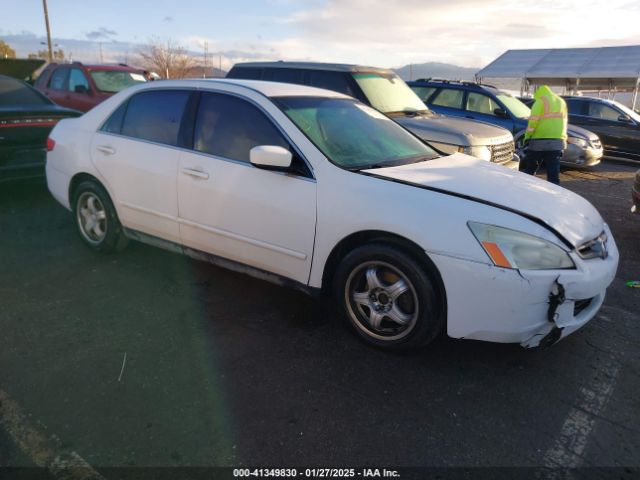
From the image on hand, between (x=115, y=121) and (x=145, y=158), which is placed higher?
(x=115, y=121)

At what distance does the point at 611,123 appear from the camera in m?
12.3

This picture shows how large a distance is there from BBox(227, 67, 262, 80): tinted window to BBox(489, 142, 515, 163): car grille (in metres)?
3.84

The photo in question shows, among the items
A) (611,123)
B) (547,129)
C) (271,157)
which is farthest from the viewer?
(611,123)

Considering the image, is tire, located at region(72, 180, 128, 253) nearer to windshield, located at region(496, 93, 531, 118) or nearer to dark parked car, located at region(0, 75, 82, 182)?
dark parked car, located at region(0, 75, 82, 182)

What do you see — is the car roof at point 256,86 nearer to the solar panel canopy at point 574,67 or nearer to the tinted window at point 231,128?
the tinted window at point 231,128

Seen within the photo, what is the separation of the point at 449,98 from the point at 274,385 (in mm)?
8462

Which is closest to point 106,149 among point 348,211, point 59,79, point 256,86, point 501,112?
point 256,86

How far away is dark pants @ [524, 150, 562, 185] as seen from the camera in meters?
7.11

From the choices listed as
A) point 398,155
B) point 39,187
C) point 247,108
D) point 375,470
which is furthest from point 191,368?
point 39,187

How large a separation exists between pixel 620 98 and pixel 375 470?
1809 inches

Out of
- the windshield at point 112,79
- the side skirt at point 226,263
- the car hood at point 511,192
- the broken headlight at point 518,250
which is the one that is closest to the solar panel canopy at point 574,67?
the windshield at point 112,79

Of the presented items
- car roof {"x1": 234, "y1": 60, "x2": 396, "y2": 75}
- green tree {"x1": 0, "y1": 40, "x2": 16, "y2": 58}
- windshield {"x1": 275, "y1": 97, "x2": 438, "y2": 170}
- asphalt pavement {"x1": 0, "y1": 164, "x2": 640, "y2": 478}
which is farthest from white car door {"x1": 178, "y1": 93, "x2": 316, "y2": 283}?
green tree {"x1": 0, "y1": 40, "x2": 16, "y2": 58}

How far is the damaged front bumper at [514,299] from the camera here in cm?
275

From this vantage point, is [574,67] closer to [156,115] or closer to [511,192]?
[511,192]
